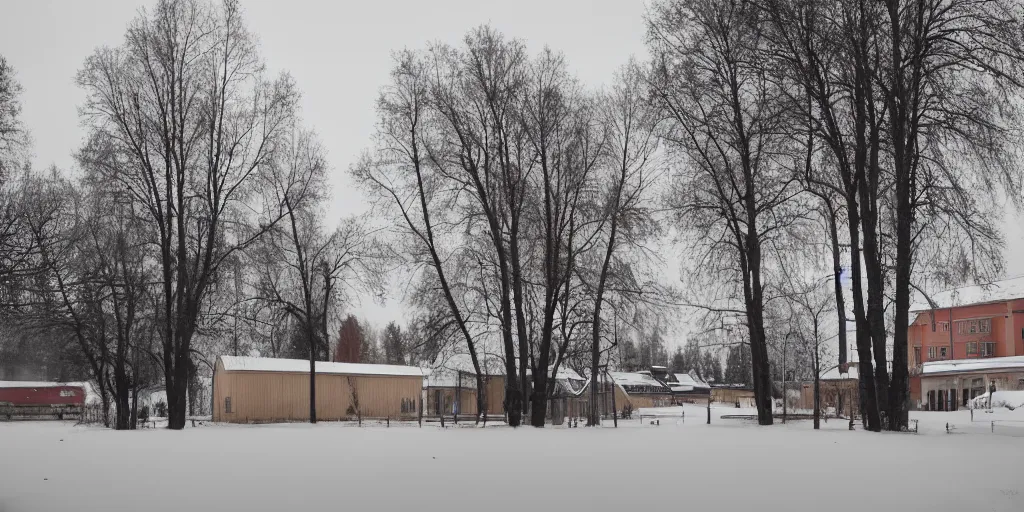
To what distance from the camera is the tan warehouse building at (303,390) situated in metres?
43.4

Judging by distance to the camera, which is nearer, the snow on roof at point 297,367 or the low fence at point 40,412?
the snow on roof at point 297,367

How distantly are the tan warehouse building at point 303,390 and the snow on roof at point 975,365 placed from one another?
37.2 meters

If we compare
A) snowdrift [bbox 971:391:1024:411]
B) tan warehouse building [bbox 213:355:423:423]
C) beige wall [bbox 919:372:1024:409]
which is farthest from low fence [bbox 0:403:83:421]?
beige wall [bbox 919:372:1024:409]

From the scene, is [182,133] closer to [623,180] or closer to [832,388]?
[623,180]

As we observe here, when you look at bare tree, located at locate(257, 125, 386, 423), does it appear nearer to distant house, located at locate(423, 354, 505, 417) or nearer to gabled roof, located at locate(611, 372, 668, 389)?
distant house, located at locate(423, 354, 505, 417)

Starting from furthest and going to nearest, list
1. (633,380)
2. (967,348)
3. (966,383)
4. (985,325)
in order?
(633,380), (967,348), (985,325), (966,383)

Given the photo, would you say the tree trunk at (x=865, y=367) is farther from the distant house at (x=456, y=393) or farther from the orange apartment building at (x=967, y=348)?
the orange apartment building at (x=967, y=348)

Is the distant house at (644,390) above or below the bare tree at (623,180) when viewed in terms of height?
below

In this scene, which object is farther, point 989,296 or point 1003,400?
point 989,296

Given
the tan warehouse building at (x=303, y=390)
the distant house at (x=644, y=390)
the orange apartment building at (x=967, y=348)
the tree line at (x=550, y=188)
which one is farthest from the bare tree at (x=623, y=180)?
the distant house at (x=644, y=390)

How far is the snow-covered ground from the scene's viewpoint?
8.30 m

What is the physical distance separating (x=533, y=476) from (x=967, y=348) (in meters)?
68.0

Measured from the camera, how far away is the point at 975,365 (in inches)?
2408

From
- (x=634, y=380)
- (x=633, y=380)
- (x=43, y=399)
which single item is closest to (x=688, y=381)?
(x=634, y=380)
